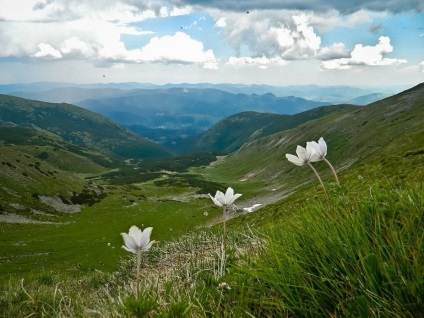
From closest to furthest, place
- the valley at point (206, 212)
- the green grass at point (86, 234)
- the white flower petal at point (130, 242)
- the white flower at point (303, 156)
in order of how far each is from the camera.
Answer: the white flower petal at point (130, 242) → the valley at point (206, 212) → the white flower at point (303, 156) → the green grass at point (86, 234)

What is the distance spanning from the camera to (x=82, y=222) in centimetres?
8631

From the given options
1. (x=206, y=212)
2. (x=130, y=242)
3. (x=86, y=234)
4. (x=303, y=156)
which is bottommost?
(x=86, y=234)

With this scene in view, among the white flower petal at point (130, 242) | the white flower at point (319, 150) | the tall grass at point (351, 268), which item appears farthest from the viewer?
the white flower at point (319, 150)

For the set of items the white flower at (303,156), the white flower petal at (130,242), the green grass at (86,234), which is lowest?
the green grass at (86,234)

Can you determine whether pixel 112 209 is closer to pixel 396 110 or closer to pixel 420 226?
pixel 420 226

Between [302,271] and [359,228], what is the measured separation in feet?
2.84

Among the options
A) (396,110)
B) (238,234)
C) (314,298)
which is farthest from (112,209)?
(396,110)

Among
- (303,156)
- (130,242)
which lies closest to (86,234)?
(303,156)

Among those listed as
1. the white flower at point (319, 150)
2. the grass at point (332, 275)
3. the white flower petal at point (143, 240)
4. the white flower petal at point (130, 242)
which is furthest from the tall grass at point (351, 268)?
the white flower petal at point (130, 242)

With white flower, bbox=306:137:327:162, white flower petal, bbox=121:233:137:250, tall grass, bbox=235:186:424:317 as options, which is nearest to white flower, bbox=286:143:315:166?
white flower, bbox=306:137:327:162

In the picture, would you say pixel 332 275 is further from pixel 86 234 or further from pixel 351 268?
pixel 86 234

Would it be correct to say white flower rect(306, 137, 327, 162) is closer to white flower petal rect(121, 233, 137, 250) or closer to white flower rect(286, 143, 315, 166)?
white flower rect(286, 143, 315, 166)

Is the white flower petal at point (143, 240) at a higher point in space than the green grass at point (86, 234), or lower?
higher

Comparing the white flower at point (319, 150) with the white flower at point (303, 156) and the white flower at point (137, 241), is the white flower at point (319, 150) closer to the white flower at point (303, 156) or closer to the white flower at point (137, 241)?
the white flower at point (303, 156)
